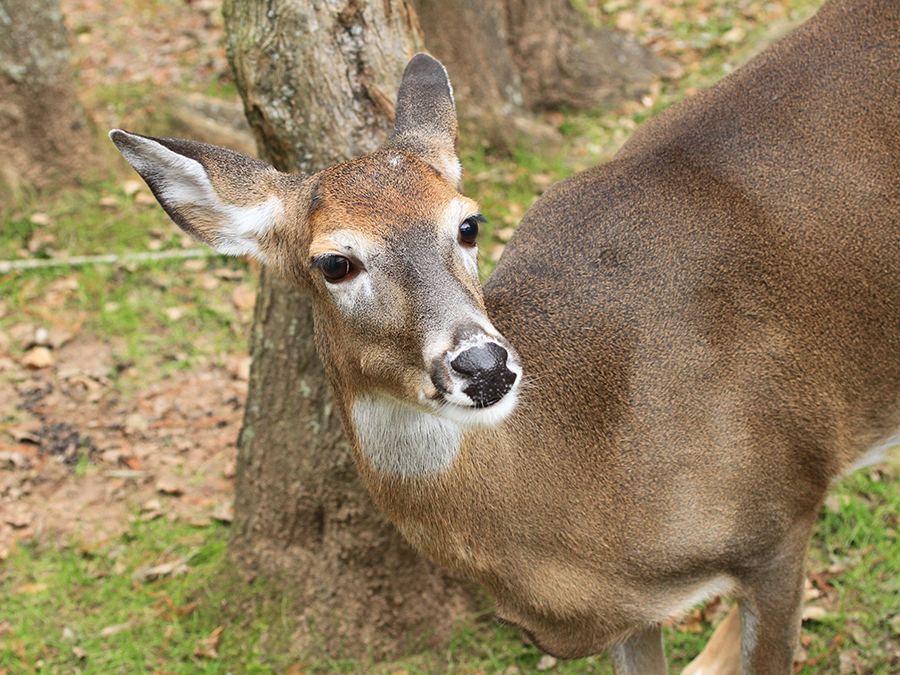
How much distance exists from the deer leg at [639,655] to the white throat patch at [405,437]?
47.9 inches

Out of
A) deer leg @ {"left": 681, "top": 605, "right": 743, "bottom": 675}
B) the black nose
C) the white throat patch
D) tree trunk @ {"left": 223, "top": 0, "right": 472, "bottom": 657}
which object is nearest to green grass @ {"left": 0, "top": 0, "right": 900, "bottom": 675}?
tree trunk @ {"left": 223, "top": 0, "right": 472, "bottom": 657}

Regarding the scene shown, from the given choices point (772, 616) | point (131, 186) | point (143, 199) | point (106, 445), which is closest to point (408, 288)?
point (772, 616)

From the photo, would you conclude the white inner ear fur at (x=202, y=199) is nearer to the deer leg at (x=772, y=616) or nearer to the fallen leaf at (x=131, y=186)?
the deer leg at (x=772, y=616)

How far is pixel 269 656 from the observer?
14.6ft

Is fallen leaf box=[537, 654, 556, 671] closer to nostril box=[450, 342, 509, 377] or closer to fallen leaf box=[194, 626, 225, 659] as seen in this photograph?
fallen leaf box=[194, 626, 225, 659]

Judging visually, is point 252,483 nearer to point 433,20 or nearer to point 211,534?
point 211,534

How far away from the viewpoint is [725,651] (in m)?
4.08

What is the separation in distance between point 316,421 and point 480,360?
1936 mm

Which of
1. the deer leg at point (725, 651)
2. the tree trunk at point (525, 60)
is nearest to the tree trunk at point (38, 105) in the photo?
the tree trunk at point (525, 60)

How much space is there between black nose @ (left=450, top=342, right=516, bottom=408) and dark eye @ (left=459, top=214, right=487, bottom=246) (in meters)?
0.50

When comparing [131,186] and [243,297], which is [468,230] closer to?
[243,297]

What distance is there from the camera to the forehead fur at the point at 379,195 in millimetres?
2859

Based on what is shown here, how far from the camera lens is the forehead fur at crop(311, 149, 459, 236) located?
2859 millimetres

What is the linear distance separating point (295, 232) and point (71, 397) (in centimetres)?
315
